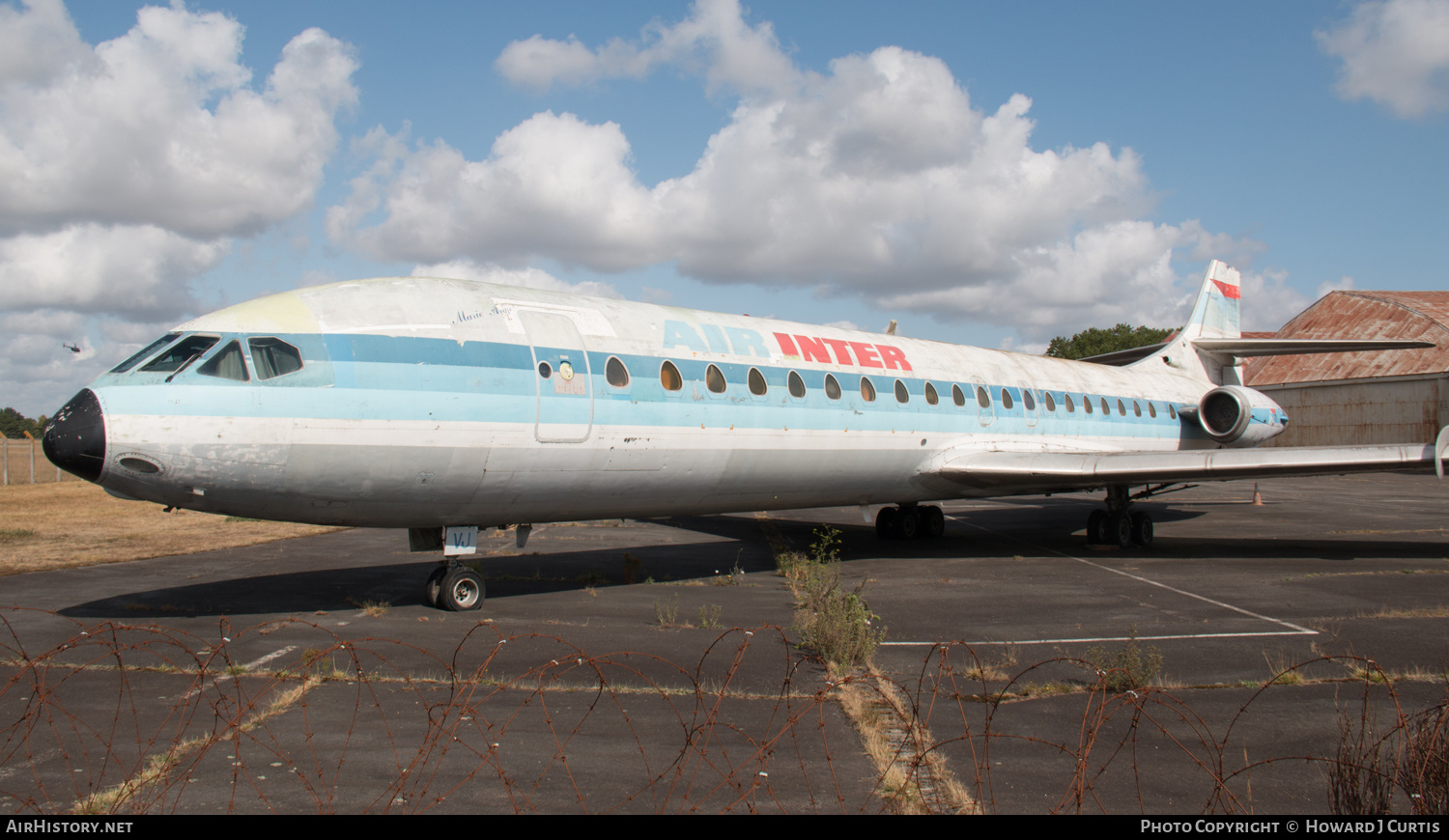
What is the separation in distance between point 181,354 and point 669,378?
527 cm

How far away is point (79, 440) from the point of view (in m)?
7.13

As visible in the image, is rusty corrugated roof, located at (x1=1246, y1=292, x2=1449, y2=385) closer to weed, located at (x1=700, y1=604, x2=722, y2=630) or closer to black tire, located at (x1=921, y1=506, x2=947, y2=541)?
black tire, located at (x1=921, y1=506, x2=947, y2=541)

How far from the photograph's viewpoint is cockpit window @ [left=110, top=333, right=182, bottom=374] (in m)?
7.67

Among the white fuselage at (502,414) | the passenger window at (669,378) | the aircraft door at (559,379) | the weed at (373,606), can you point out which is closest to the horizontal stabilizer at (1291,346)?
the white fuselage at (502,414)

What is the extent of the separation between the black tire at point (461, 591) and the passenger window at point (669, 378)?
130 inches

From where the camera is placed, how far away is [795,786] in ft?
15.6

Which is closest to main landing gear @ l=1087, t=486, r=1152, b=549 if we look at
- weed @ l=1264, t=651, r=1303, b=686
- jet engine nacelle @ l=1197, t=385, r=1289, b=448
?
jet engine nacelle @ l=1197, t=385, r=1289, b=448

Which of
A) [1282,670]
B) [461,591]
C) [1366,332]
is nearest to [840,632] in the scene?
[1282,670]

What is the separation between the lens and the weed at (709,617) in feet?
29.8

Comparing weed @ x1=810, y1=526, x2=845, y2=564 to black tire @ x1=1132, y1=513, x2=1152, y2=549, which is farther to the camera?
black tire @ x1=1132, y1=513, x2=1152, y2=549

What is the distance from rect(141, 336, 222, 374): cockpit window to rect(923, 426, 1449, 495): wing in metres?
10.8

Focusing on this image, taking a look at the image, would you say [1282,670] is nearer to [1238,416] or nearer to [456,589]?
[456,589]

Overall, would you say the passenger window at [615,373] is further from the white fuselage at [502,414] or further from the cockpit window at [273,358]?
the cockpit window at [273,358]
